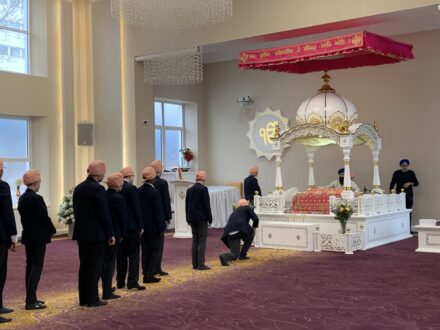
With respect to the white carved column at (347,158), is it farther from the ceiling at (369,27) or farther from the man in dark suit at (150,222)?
the man in dark suit at (150,222)

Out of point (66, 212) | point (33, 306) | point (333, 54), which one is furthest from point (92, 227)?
point (66, 212)

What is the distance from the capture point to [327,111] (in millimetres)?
10781

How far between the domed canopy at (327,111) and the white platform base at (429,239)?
2204mm

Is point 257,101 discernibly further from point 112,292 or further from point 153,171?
point 112,292

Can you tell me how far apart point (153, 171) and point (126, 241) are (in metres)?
0.98

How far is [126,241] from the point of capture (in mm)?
6852

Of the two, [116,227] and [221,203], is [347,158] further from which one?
[116,227]

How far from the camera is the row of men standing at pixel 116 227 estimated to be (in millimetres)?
5988

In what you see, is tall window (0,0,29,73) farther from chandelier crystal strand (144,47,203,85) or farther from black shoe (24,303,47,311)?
black shoe (24,303,47,311)

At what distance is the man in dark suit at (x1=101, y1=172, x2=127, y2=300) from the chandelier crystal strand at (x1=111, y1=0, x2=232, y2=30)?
3108 mm

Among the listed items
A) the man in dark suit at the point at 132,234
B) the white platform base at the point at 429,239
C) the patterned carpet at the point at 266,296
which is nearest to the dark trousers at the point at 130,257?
the man in dark suit at the point at 132,234

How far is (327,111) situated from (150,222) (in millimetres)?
4697

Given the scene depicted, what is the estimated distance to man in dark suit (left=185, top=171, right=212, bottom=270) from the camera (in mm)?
8219

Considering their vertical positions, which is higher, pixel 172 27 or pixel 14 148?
pixel 172 27
